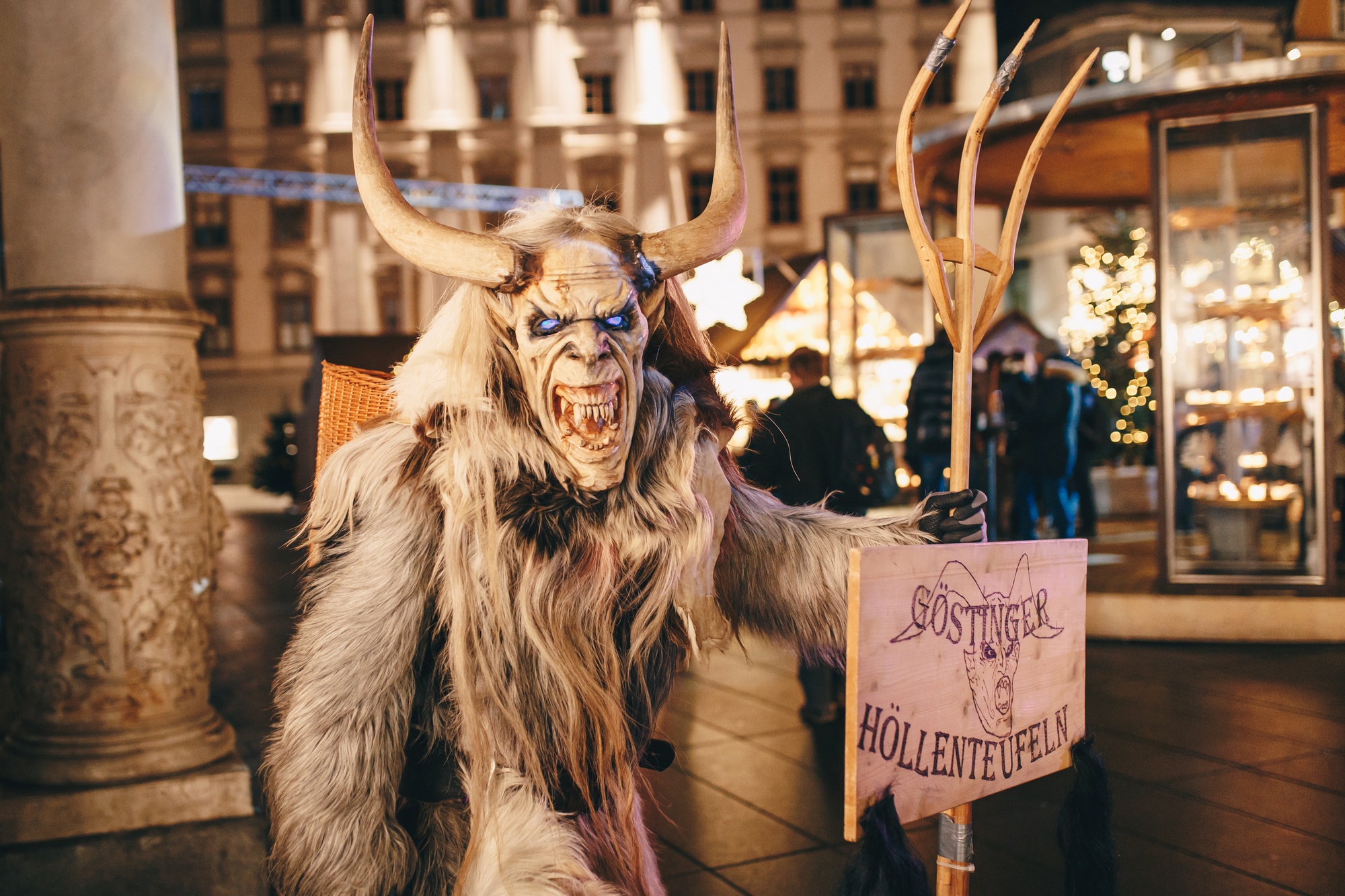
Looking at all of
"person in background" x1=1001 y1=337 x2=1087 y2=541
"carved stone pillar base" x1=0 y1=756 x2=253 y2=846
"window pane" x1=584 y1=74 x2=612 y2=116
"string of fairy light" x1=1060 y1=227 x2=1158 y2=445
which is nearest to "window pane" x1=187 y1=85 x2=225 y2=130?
"window pane" x1=584 y1=74 x2=612 y2=116

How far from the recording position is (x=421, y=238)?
1763mm

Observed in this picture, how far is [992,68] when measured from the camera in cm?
2969

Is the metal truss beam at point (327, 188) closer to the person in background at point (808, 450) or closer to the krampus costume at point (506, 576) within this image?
the person in background at point (808, 450)

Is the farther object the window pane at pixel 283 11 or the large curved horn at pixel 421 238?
the window pane at pixel 283 11

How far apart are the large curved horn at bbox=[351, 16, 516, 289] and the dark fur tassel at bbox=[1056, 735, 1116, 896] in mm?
1522

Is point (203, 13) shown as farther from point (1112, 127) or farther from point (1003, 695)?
point (1003, 695)

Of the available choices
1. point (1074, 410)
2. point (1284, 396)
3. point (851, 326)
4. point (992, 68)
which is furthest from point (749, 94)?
point (1284, 396)

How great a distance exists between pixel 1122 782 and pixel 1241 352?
13.4 ft

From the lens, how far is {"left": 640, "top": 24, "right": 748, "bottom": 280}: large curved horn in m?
1.86

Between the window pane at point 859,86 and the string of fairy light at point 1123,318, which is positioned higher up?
the window pane at point 859,86

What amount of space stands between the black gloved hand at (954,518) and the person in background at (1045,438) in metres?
7.17

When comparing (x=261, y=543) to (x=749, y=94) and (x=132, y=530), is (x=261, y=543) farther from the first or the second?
(x=749, y=94)

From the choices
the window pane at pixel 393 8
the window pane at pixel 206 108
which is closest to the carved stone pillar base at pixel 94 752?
the window pane at pixel 393 8

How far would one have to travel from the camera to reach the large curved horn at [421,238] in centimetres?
176
